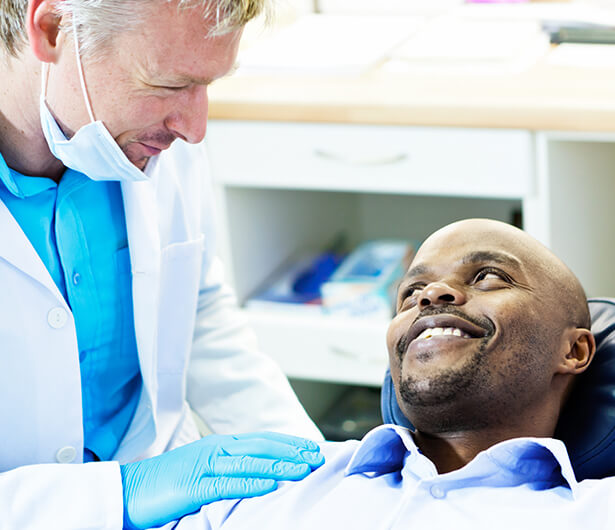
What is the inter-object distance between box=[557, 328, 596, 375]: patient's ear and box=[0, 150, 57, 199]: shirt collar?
719mm

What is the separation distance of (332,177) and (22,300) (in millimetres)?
865

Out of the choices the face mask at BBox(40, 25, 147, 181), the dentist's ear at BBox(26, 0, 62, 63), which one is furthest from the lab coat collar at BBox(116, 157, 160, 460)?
the dentist's ear at BBox(26, 0, 62, 63)

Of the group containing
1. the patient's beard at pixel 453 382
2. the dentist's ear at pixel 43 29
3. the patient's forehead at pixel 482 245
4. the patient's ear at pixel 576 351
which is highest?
the dentist's ear at pixel 43 29

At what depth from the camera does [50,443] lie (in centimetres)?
145

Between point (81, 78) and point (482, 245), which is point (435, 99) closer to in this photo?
point (482, 245)

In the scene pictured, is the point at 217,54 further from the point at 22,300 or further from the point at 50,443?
the point at 50,443

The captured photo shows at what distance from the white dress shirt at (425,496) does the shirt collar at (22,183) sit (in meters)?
0.47

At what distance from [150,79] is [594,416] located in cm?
70

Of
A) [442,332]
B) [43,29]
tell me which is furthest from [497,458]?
[43,29]

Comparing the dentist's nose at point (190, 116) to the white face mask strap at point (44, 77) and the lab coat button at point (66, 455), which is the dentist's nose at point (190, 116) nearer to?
the white face mask strap at point (44, 77)

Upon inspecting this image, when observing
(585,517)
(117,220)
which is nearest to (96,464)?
(117,220)

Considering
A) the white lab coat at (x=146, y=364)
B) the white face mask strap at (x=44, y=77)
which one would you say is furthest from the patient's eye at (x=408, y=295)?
the white face mask strap at (x=44, y=77)

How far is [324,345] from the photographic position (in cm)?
219

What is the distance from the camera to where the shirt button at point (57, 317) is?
139cm
